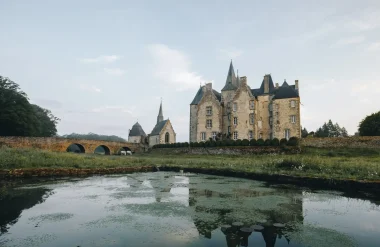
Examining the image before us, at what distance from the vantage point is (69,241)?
219 inches

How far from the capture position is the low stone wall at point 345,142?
3010 centimetres

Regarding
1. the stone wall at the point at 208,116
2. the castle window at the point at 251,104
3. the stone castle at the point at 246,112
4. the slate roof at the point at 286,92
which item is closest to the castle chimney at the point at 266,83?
the stone castle at the point at 246,112

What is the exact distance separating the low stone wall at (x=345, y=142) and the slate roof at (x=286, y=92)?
10962 mm

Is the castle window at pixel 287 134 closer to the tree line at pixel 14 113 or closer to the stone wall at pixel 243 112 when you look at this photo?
the stone wall at pixel 243 112

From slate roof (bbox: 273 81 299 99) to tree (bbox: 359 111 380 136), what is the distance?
10845 mm

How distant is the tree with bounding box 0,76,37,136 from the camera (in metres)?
45.5

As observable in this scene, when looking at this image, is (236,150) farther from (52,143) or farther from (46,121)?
(46,121)

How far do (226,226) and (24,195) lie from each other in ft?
26.9

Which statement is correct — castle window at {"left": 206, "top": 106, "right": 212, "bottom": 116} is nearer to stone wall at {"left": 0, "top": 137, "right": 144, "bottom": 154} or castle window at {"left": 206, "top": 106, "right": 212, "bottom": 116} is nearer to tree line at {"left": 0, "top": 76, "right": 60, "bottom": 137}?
stone wall at {"left": 0, "top": 137, "right": 144, "bottom": 154}

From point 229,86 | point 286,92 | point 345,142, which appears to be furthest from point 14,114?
point 345,142

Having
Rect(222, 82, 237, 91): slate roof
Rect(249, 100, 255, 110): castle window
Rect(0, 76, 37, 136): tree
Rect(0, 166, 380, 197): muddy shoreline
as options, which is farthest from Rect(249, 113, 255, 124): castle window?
Rect(0, 76, 37, 136): tree

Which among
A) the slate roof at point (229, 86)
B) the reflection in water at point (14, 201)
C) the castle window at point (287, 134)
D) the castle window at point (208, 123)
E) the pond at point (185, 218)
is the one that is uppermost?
the slate roof at point (229, 86)

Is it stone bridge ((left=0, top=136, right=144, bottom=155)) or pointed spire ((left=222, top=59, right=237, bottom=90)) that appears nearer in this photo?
stone bridge ((left=0, top=136, right=144, bottom=155))

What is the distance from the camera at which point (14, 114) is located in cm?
4519
